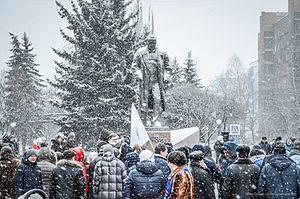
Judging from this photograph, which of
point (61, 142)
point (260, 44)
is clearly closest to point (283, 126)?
point (260, 44)

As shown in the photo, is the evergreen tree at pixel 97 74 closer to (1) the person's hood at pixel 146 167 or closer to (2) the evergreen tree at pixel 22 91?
(2) the evergreen tree at pixel 22 91

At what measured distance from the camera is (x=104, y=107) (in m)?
29.3

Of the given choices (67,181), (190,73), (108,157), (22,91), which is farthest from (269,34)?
(67,181)

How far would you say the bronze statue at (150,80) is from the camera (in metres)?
15.8

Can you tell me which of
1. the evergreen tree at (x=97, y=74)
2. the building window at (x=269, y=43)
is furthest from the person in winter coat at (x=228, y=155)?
the building window at (x=269, y=43)

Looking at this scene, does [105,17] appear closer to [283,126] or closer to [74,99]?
[74,99]

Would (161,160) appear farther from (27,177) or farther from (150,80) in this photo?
(150,80)

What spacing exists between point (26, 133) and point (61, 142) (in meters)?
33.2

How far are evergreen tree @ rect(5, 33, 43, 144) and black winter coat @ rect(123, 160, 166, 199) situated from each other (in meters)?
36.9

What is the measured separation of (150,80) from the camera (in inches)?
628

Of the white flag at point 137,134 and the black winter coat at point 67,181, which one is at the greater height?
the white flag at point 137,134

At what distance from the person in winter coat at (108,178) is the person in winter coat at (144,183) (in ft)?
2.18

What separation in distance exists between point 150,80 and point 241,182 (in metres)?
9.00

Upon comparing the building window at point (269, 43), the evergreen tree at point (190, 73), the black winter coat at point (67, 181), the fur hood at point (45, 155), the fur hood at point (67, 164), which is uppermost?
the building window at point (269, 43)
